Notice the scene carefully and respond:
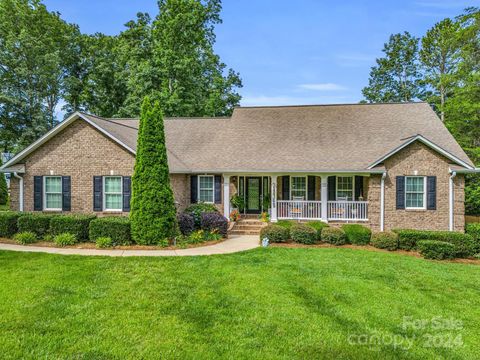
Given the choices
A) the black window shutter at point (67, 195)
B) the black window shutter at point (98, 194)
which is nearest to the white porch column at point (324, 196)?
the black window shutter at point (98, 194)

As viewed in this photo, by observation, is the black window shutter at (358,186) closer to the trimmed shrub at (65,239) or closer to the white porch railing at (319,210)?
the white porch railing at (319,210)

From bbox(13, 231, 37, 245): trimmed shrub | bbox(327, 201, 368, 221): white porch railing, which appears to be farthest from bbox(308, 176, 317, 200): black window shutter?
bbox(13, 231, 37, 245): trimmed shrub

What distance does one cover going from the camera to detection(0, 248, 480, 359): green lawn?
4562 millimetres

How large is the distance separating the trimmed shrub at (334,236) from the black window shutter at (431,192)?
14.3ft

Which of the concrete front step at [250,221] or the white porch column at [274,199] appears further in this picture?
the concrete front step at [250,221]

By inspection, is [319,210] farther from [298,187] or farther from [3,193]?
[3,193]

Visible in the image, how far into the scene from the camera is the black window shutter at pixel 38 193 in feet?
44.7

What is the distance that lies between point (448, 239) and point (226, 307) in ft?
30.5

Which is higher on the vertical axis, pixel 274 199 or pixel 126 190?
pixel 126 190

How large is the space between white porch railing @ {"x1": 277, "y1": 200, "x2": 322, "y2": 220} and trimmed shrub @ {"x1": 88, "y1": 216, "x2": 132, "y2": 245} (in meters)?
7.14

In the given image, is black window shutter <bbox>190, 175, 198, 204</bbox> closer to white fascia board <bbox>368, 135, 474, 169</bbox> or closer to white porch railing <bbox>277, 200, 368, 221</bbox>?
white porch railing <bbox>277, 200, 368, 221</bbox>

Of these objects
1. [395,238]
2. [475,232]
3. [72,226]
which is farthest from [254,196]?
[475,232]

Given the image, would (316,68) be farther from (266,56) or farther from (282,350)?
(282,350)

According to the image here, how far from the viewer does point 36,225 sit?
11609 mm
